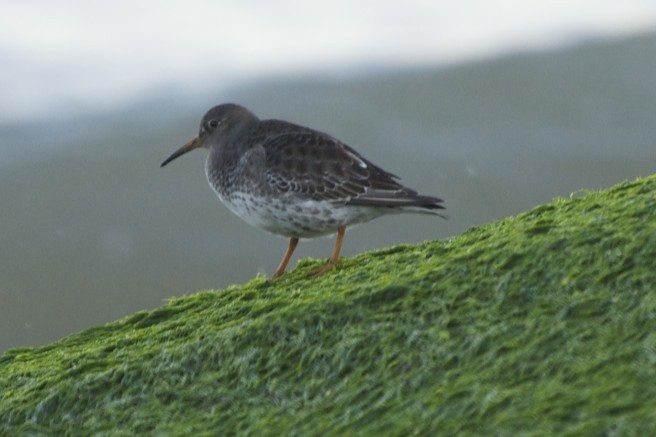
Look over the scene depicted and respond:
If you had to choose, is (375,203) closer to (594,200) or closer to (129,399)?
(594,200)

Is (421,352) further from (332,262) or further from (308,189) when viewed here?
(308,189)

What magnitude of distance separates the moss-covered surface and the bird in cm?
71

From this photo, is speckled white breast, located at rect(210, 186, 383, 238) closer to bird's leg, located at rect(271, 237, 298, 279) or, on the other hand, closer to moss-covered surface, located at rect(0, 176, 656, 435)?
bird's leg, located at rect(271, 237, 298, 279)

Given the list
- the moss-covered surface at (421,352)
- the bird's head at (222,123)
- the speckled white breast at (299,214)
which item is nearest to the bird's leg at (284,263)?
the speckled white breast at (299,214)

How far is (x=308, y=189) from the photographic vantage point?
26.0ft

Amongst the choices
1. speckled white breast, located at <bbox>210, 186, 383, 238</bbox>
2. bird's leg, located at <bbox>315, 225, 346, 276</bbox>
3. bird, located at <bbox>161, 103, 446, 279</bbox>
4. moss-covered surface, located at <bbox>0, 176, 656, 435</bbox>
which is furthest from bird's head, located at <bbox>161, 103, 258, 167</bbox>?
moss-covered surface, located at <bbox>0, 176, 656, 435</bbox>

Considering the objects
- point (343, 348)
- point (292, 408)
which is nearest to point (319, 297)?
point (343, 348)

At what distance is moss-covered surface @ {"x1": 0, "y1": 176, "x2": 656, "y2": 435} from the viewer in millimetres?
4750

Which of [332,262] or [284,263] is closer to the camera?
[332,262]

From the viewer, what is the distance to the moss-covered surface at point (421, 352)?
475 centimetres

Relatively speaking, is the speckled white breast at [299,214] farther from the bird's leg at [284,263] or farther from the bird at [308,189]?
the bird's leg at [284,263]

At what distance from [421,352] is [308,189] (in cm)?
274

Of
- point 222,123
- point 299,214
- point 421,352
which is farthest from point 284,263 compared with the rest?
point 421,352

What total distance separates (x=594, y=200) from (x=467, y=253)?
3.66 ft
